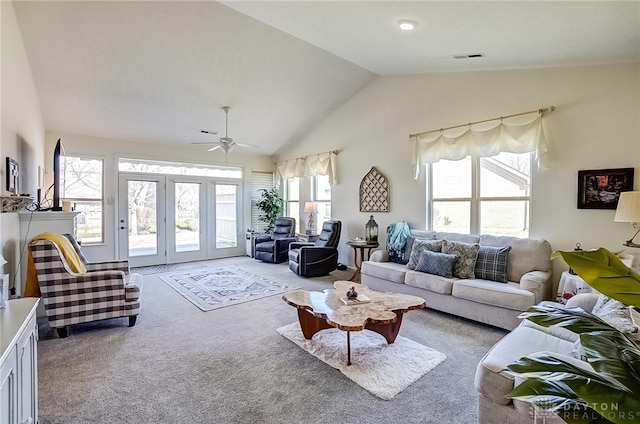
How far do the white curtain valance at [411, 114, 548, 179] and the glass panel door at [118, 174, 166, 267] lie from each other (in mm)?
5261

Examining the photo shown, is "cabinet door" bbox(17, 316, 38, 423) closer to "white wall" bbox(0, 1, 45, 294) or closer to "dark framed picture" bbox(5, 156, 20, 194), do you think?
"white wall" bbox(0, 1, 45, 294)

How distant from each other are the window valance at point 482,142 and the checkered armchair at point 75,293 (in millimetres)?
4276

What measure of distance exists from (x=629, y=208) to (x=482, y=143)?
1822 mm

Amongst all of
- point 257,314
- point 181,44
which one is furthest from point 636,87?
point 181,44

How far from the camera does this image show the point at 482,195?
14.5 ft

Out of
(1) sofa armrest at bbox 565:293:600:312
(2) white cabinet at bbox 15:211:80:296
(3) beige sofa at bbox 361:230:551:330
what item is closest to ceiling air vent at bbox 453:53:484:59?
(3) beige sofa at bbox 361:230:551:330

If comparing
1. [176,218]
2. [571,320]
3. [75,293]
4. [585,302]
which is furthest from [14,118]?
[585,302]

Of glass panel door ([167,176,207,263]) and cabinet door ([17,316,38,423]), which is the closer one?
cabinet door ([17,316,38,423])

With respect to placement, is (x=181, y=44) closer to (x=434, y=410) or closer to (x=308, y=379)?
(x=308, y=379)

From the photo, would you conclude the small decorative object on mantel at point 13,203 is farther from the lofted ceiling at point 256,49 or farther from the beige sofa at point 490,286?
the beige sofa at point 490,286

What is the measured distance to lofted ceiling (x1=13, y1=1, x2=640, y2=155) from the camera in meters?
2.68

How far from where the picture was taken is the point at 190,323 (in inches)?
136

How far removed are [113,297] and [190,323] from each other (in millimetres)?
829

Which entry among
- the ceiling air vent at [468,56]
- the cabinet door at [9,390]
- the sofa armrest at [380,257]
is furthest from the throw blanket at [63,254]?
the ceiling air vent at [468,56]
